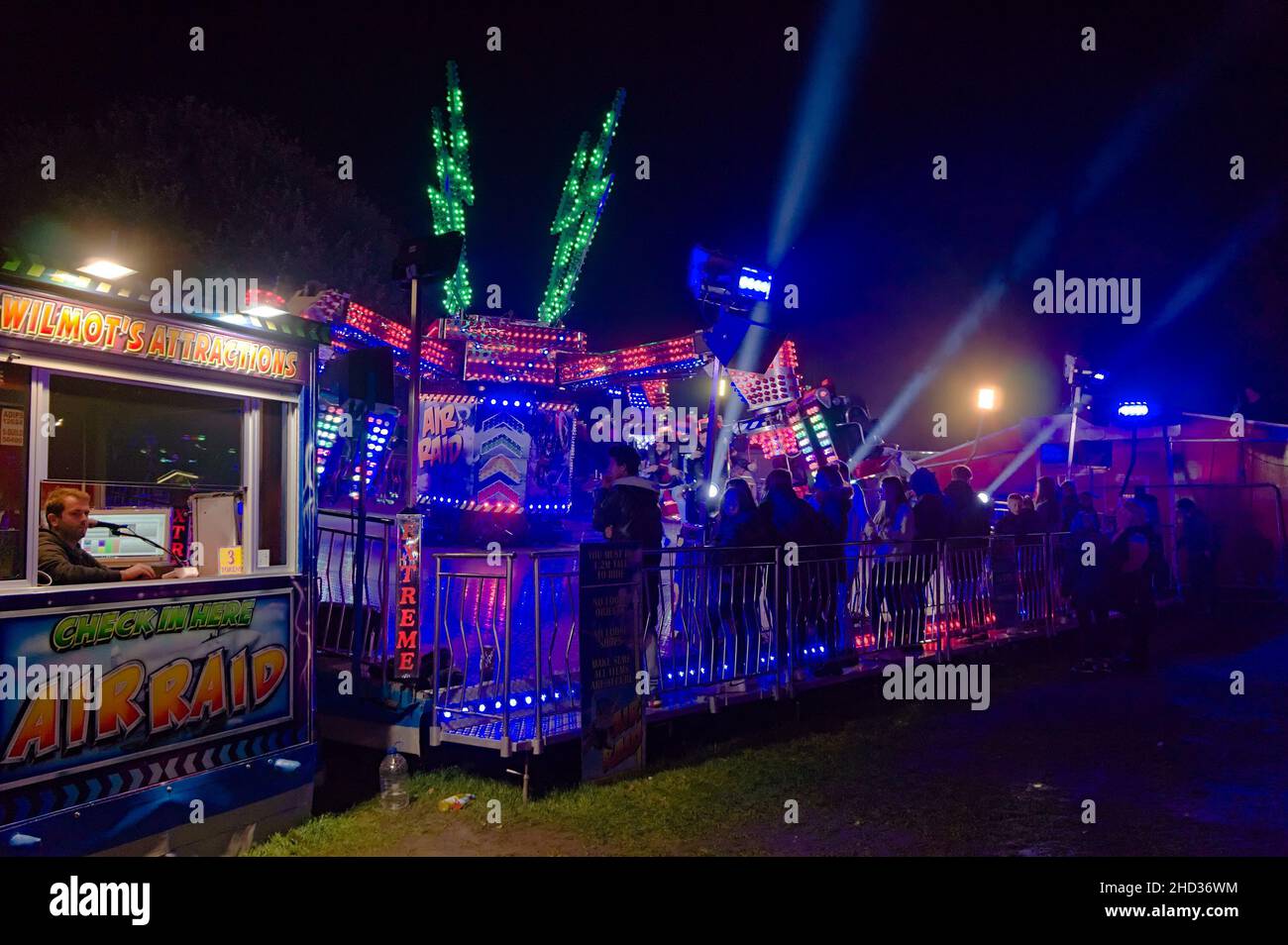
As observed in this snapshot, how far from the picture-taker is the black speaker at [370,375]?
605 centimetres

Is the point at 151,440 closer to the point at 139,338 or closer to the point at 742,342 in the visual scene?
the point at 139,338

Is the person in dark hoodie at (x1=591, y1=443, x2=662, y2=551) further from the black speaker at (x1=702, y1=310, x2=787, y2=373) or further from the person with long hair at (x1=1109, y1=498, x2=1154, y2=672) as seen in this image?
the person with long hair at (x1=1109, y1=498, x2=1154, y2=672)

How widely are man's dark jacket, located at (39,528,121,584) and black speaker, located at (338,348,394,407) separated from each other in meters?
2.10

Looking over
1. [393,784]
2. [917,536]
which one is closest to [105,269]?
[393,784]

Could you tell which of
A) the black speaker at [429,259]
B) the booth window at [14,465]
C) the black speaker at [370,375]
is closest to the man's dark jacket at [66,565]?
the booth window at [14,465]

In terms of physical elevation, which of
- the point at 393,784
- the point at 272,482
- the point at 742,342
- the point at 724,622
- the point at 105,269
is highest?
the point at 742,342

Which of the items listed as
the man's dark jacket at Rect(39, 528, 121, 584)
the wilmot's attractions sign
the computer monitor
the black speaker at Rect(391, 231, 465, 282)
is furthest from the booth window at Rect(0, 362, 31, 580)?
the black speaker at Rect(391, 231, 465, 282)

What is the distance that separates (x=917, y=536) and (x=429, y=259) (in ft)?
20.1

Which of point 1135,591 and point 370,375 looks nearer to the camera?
point 370,375

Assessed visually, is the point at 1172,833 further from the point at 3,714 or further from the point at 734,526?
the point at 3,714

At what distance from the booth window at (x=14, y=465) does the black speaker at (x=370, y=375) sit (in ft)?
7.14

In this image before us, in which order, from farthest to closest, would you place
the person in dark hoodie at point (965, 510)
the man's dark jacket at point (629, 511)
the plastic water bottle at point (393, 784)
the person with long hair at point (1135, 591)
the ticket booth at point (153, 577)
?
the person in dark hoodie at point (965, 510), the person with long hair at point (1135, 591), the man's dark jacket at point (629, 511), the plastic water bottle at point (393, 784), the ticket booth at point (153, 577)

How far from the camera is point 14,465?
4145 mm

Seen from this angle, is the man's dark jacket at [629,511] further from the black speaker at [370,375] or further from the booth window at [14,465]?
the booth window at [14,465]
